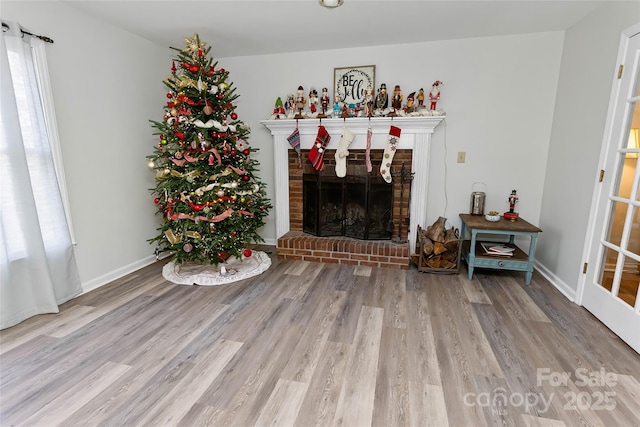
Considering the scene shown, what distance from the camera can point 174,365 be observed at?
1.72 meters

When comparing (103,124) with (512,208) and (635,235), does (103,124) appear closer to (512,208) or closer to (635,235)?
(512,208)

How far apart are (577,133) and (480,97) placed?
90 cm

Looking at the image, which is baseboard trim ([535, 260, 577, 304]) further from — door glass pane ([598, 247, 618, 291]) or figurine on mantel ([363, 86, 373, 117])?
figurine on mantel ([363, 86, 373, 117])

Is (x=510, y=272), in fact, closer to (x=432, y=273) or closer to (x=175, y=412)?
(x=432, y=273)

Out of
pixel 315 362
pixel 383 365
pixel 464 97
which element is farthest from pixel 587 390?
pixel 464 97

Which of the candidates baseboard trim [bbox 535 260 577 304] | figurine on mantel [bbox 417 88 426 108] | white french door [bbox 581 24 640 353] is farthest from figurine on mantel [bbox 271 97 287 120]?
baseboard trim [bbox 535 260 577 304]

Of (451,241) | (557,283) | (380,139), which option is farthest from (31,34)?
(557,283)

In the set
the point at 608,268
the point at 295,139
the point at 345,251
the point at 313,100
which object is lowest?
the point at 345,251

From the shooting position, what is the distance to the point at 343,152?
10.8 feet

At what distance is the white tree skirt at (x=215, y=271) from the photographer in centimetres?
279

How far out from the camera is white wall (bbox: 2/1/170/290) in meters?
2.33

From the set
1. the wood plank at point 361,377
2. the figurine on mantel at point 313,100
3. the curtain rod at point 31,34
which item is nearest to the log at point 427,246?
the wood plank at point 361,377

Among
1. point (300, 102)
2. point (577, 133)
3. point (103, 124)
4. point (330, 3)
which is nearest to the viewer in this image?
point (330, 3)

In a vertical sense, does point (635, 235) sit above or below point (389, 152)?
below
